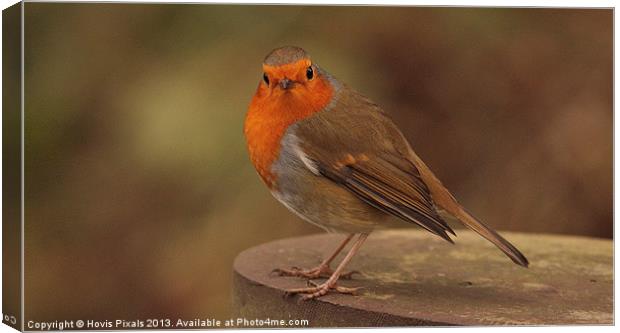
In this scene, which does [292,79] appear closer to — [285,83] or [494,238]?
[285,83]

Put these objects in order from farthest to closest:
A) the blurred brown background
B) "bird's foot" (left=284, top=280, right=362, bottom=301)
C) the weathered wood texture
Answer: the blurred brown background → "bird's foot" (left=284, top=280, right=362, bottom=301) → the weathered wood texture

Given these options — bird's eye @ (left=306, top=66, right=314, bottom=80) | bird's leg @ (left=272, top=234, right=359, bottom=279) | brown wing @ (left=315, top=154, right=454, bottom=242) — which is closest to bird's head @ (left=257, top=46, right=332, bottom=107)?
bird's eye @ (left=306, top=66, right=314, bottom=80)

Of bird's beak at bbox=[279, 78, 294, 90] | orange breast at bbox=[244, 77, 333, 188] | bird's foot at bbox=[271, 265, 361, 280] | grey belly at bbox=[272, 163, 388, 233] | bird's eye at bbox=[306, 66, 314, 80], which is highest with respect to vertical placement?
bird's eye at bbox=[306, 66, 314, 80]

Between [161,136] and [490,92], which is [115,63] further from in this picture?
[490,92]

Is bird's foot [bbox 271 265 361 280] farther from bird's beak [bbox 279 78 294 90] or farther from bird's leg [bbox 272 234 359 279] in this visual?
bird's beak [bbox 279 78 294 90]

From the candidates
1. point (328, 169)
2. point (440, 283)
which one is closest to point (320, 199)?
point (328, 169)

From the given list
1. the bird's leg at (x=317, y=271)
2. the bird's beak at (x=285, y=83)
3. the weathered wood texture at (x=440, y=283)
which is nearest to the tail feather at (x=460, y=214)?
the weathered wood texture at (x=440, y=283)

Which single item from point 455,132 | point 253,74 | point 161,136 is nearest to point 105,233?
point 161,136
